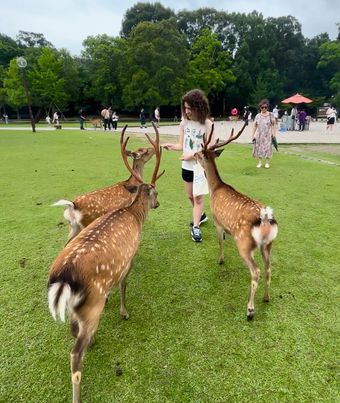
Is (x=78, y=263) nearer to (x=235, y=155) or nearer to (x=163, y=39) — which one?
(x=235, y=155)

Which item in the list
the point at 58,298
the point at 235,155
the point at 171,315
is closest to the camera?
the point at 58,298

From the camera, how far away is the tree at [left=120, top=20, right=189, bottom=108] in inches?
1425

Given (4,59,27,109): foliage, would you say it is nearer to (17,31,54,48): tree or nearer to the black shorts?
(17,31,54,48): tree

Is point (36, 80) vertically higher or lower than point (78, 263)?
higher

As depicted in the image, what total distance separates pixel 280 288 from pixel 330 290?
47 cm

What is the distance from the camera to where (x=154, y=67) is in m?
36.7

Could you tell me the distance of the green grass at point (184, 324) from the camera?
2.26 meters

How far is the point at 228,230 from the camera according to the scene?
3.39 m

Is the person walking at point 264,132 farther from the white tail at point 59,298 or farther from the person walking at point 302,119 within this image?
the person walking at point 302,119

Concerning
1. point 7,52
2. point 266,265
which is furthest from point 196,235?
point 7,52

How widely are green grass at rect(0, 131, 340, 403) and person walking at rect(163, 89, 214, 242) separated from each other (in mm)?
478

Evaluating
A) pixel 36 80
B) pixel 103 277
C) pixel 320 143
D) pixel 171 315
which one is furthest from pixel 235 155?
pixel 36 80

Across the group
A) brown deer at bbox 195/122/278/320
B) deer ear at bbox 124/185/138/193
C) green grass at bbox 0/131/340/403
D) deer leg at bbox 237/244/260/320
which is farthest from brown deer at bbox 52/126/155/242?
deer leg at bbox 237/244/260/320

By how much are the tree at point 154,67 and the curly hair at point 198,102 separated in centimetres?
A: 3326
